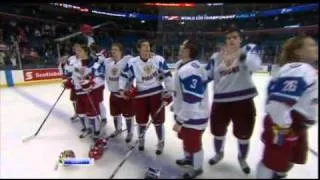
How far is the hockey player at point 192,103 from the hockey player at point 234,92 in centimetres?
5

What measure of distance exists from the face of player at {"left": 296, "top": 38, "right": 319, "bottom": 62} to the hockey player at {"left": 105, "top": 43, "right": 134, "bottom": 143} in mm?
1279

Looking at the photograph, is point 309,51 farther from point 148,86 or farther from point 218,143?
point 148,86

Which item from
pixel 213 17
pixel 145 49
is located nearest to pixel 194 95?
pixel 213 17

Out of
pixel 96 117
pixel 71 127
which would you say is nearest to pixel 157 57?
pixel 96 117

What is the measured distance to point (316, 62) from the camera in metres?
0.70

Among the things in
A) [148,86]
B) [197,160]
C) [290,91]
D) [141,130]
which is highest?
[290,91]

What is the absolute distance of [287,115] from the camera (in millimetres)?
751

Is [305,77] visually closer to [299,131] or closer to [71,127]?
[299,131]

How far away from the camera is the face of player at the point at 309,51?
700mm

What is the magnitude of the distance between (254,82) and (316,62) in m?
0.20

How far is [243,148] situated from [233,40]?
0.33 metres

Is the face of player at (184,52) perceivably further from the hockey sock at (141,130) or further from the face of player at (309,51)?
the hockey sock at (141,130)

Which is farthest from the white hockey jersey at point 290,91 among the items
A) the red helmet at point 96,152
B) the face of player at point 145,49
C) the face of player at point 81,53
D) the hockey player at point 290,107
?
the face of player at point 81,53

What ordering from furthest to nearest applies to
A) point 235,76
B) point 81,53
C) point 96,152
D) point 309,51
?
point 81,53, point 96,152, point 235,76, point 309,51
